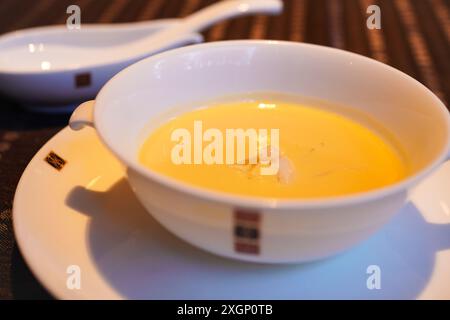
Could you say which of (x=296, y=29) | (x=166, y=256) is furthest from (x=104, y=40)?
(x=166, y=256)

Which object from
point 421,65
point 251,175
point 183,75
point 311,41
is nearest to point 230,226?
point 251,175

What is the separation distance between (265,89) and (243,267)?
0.46 meters

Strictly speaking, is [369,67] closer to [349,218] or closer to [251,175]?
[251,175]

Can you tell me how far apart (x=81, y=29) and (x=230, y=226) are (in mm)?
1094

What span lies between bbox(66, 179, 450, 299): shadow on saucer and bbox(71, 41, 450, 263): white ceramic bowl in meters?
0.04

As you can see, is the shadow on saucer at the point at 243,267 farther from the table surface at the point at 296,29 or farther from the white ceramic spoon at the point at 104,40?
the white ceramic spoon at the point at 104,40

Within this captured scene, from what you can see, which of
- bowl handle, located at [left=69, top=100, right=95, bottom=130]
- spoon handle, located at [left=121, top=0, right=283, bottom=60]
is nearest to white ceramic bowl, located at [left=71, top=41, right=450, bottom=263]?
bowl handle, located at [left=69, top=100, right=95, bottom=130]

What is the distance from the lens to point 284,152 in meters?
0.90

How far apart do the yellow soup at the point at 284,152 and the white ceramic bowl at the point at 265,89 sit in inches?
1.5

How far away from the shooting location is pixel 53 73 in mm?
1135

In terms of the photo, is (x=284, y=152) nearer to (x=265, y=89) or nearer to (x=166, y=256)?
(x=265, y=89)

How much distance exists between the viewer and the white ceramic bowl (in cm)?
57

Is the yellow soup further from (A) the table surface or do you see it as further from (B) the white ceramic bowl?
(A) the table surface
